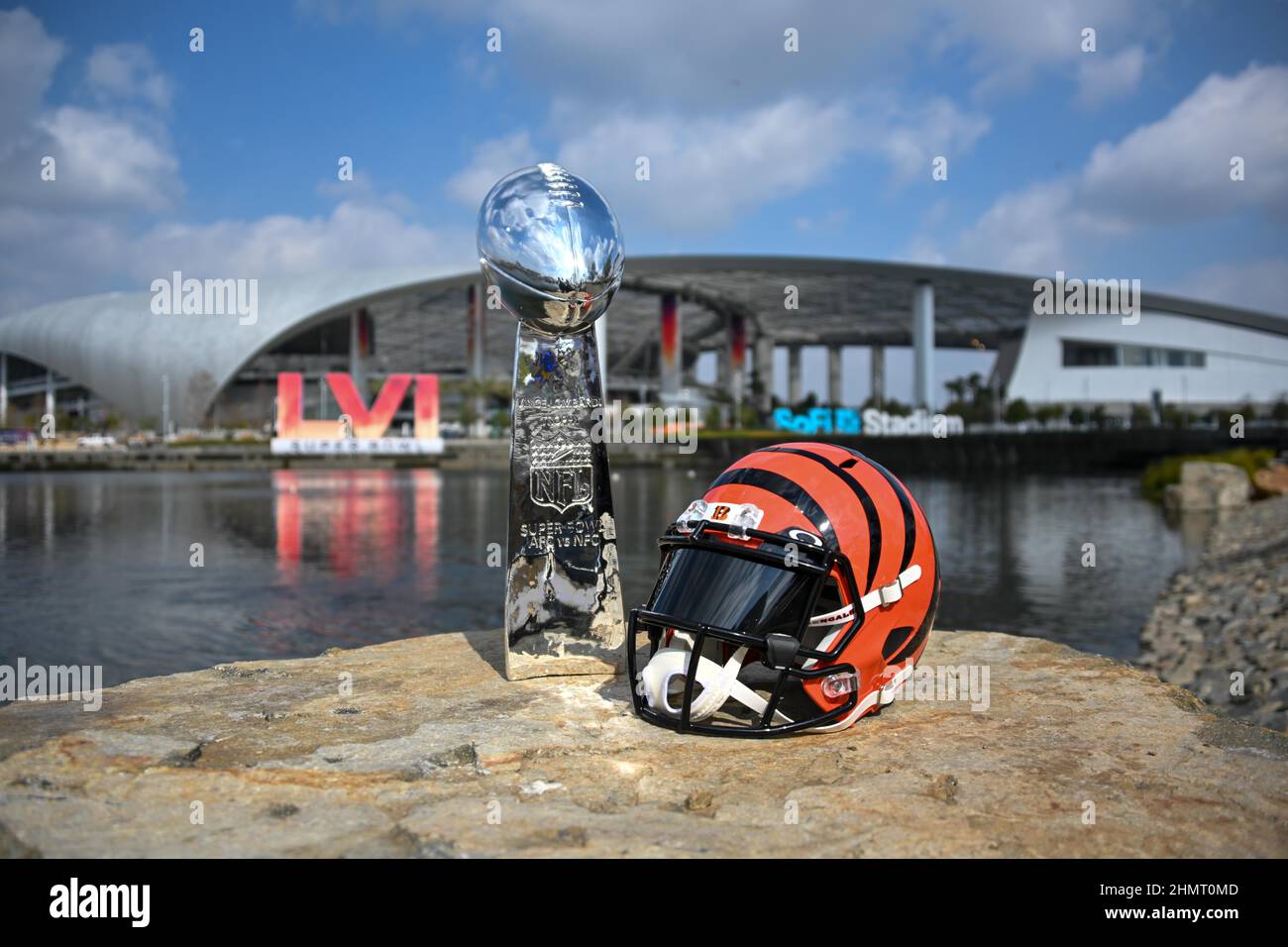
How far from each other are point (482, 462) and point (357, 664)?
2319 inches

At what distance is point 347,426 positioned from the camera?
69.1m

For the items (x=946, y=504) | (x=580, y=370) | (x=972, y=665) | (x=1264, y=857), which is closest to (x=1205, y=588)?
(x=972, y=665)

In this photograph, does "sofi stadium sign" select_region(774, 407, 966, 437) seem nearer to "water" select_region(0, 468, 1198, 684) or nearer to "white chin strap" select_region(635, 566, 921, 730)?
"water" select_region(0, 468, 1198, 684)

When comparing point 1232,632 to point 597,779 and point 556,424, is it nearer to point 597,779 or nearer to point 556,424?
point 556,424

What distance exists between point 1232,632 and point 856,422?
65914 mm

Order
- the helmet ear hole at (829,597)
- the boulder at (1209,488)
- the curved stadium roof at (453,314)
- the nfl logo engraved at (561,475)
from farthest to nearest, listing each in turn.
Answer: the curved stadium roof at (453,314), the boulder at (1209,488), the nfl logo engraved at (561,475), the helmet ear hole at (829,597)

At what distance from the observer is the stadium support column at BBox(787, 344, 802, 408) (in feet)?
385

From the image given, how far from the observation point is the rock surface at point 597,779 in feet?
10.9

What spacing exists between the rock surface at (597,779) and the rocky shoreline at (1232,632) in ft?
13.5

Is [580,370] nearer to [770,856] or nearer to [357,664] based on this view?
[357,664]

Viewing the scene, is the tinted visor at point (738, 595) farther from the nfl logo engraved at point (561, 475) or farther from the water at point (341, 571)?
the water at point (341, 571)

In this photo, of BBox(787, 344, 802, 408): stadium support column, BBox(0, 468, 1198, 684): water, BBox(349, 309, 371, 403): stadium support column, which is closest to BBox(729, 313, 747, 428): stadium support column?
BBox(787, 344, 802, 408): stadium support column

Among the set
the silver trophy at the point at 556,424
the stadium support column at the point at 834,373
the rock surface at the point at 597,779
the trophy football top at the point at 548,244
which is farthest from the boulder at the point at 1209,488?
the stadium support column at the point at 834,373

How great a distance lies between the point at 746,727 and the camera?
14.8 ft
